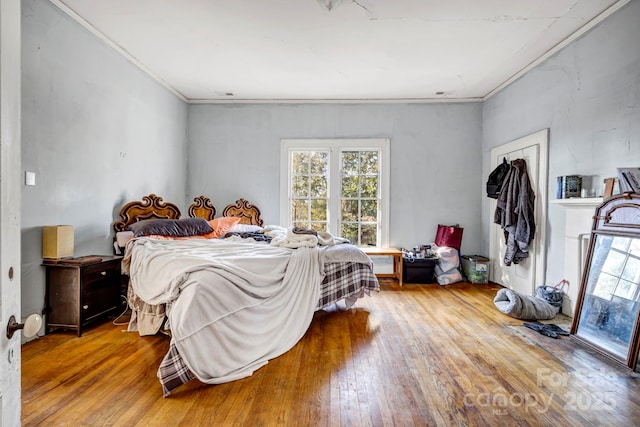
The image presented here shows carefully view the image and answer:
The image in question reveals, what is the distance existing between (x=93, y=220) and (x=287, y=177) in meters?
2.76

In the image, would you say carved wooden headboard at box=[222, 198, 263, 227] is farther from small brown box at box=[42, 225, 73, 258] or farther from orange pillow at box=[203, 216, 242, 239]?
small brown box at box=[42, 225, 73, 258]

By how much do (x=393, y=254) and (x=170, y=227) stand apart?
2961mm

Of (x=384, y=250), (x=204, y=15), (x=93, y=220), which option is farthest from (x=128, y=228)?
(x=384, y=250)

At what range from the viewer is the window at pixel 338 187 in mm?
5270

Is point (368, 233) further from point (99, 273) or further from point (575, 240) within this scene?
point (99, 273)

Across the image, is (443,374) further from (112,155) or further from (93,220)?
(112,155)

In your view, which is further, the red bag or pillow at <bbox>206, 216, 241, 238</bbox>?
the red bag

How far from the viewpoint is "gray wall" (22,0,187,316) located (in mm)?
2607

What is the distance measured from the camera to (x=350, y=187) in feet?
17.5

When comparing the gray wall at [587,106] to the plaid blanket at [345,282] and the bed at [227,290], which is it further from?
the bed at [227,290]

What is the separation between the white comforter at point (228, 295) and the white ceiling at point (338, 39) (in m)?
2.12

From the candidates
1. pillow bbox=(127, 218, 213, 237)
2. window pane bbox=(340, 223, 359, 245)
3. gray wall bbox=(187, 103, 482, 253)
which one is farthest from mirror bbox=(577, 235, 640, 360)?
pillow bbox=(127, 218, 213, 237)

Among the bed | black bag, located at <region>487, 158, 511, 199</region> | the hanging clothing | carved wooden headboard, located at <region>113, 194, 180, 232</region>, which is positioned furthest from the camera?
black bag, located at <region>487, 158, 511, 199</region>

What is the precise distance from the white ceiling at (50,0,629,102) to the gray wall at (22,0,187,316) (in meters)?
Result: 0.30
